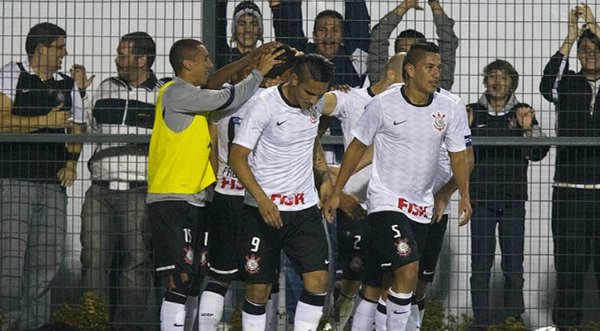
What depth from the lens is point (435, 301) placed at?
12633 mm

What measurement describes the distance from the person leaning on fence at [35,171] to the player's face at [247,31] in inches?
56.3

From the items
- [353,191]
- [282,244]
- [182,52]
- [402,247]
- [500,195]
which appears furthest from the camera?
[500,195]

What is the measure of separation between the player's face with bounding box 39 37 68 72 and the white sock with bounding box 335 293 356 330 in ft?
10.2

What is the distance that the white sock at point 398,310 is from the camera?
10555 millimetres

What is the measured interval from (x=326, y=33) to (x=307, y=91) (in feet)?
6.97

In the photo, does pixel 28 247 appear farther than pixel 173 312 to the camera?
Yes

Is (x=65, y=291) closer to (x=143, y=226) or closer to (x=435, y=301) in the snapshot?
(x=143, y=226)

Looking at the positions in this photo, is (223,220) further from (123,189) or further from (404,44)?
(404,44)

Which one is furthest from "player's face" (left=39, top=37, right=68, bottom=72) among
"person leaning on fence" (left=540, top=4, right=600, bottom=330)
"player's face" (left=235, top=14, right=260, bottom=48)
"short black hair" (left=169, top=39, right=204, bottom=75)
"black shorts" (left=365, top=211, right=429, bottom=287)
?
"person leaning on fence" (left=540, top=4, right=600, bottom=330)

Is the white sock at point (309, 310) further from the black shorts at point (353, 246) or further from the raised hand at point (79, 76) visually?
the raised hand at point (79, 76)

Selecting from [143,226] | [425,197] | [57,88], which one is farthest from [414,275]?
[57,88]

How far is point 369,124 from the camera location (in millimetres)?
10727

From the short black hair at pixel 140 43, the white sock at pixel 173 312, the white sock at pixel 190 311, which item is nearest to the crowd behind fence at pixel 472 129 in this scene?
the short black hair at pixel 140 43

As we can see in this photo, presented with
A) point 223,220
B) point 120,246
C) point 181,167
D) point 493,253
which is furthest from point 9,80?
point 493,253
